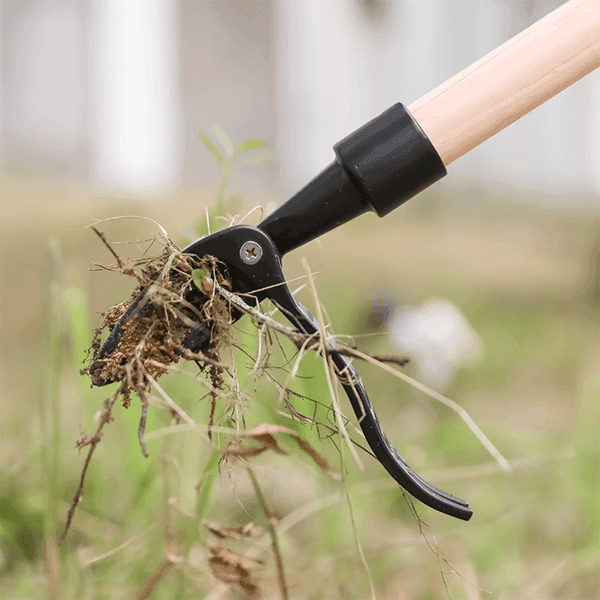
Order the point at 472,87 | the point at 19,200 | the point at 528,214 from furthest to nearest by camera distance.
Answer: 1. the point at 528,214
2. the point at 19,200
3. the point at 472,87

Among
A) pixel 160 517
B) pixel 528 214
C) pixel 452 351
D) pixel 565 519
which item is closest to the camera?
pixel 160 517

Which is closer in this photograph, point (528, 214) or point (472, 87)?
point (472, 87)

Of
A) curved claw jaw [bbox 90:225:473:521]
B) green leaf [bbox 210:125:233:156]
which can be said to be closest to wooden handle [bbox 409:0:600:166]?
curved claw jaw [bbox 90:225:473:521]

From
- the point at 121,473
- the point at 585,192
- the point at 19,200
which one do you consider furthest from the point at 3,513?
the point at 585,192

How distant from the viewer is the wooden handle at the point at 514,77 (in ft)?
0.87

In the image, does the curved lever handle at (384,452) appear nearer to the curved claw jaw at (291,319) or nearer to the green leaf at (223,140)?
the curved claw jaw at (291,319)

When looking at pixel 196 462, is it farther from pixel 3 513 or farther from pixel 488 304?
pixel 488 304

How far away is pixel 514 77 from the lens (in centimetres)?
27

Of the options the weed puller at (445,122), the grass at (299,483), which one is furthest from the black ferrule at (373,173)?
the grass at (299,483)

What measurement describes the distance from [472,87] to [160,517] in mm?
474

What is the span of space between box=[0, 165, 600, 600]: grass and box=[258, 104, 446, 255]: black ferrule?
0.11 m

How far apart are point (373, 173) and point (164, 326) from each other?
0.16m

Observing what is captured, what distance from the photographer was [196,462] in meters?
0.58

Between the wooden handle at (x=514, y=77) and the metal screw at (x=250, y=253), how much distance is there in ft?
0.40
